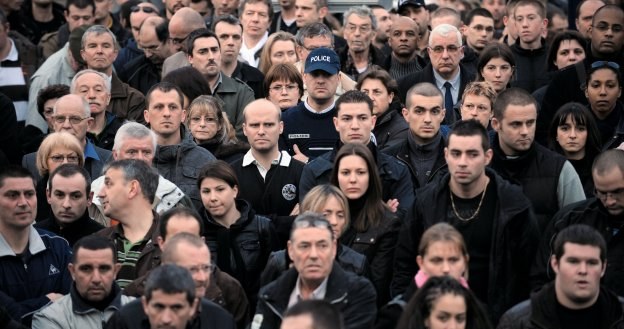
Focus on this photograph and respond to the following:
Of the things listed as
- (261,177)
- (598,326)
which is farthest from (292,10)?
(598,326)

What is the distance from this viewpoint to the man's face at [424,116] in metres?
14.7

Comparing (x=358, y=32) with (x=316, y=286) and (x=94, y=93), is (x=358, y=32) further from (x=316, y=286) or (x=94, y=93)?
(x=316, y=286)

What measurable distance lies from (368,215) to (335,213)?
0.42 metres

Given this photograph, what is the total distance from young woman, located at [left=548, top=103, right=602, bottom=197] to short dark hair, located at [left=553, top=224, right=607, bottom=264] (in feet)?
8.97

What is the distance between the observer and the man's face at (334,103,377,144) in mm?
14328

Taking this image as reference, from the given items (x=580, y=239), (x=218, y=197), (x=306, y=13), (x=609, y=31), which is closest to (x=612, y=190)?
(x=580, y=239)

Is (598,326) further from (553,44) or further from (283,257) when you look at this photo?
(553,44)

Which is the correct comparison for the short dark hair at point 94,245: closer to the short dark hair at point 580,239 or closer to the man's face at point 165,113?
the man's face at point 165,113

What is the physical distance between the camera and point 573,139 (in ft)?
48.0

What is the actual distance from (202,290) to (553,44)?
22.5ft

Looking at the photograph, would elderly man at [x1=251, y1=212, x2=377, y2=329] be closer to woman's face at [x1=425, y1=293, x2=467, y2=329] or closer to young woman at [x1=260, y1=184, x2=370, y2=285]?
young woman at [x1=260, y1=184, x2=370, y2=285]

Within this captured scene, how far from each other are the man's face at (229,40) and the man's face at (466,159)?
4.97 m

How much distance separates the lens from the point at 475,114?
611 inches

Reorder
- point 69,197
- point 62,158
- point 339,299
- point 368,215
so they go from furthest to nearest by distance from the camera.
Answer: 1. point 62,158
2. point 69,197
3. point 368,215
4. point 339,299
